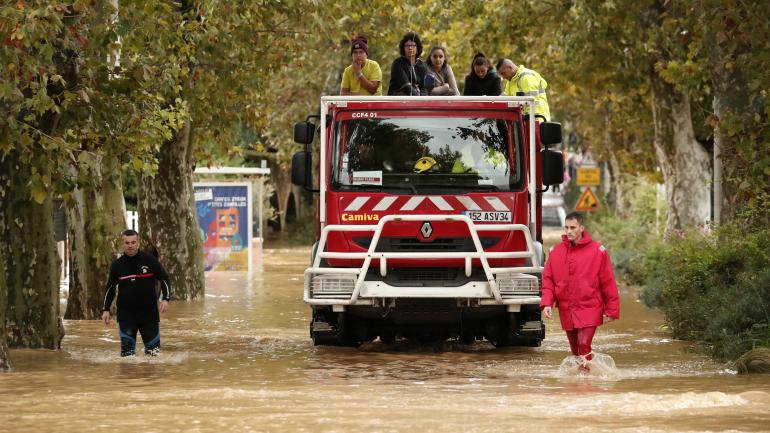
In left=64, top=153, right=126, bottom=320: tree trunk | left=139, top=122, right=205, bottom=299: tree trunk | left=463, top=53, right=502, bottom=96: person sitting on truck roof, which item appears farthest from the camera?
left=139, top=122, right=205, bottom=299: tree trunk

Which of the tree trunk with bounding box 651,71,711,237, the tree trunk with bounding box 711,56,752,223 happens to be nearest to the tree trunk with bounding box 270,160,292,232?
the tree trunk with bounding box 651,71,711,237

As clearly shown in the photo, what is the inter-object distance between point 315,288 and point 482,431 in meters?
6.19

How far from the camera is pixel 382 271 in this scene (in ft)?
56.2

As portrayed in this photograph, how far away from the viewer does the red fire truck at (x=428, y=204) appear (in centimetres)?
1720

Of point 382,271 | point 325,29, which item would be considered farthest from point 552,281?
point 325,29

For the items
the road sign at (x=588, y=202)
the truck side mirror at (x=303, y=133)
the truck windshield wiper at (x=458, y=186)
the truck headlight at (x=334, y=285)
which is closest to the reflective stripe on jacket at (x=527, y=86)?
the truck windshield wiper at (x=458, y=186)

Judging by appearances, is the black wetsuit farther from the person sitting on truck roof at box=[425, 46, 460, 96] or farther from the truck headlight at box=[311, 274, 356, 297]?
the person sitting on truck roof at box=[425, 46, 460, 96]

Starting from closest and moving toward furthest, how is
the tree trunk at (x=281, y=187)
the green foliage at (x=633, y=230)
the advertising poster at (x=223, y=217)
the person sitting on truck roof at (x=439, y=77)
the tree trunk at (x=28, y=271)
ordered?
the tree trunk at (x=28, y=271) → the person sitting on truck roof at (x=439, y=77) → the green foliage at (x=633, y=230) → the advertising poster at (x=223, y=217) → the tree trunk at (x=281, y=187)

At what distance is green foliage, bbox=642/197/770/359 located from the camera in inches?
669

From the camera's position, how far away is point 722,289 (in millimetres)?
19953

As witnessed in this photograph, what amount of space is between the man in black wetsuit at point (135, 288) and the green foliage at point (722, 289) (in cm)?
581

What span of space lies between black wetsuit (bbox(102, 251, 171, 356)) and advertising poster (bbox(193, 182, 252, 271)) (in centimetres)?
2011

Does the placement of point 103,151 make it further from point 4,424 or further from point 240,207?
point 240,207

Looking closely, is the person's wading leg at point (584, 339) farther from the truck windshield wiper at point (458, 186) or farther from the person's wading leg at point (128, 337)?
the person's wading leg at point (128, 337)
